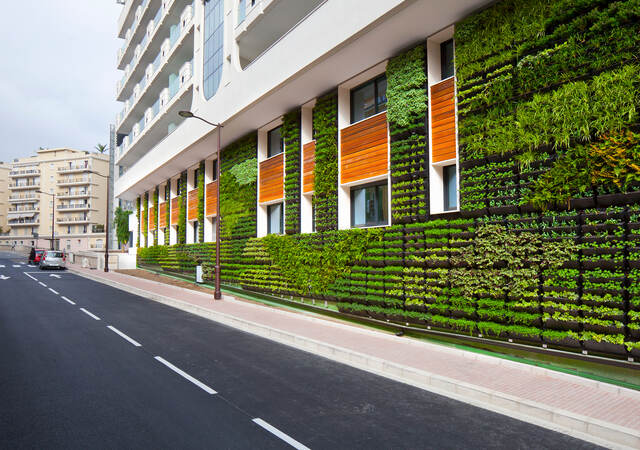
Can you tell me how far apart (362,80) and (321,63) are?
67.5 inches

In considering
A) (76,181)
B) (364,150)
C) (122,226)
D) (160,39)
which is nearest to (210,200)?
(364,150)

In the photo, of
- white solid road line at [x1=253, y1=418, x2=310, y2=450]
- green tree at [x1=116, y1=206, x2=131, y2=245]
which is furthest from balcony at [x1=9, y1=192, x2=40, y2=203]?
white solid road line at [x1=253, y1=418, x2=310, y2=450]

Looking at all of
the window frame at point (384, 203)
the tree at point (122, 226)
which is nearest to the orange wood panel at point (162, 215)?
the window frame at point (384, 203)

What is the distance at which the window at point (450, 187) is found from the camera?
1045 centimetres

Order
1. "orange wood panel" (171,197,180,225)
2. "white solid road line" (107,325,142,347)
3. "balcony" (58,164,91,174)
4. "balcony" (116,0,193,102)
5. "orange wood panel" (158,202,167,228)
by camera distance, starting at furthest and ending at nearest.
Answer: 1. "balcony" (58,164,91,174)
2. "orange wood panel" (158,202,167,228)
3. "orange wood panel" (171,197,180,225)
4. "balcony" (116,0,193,102)
5. "white solid road line" (107,325,142,347)

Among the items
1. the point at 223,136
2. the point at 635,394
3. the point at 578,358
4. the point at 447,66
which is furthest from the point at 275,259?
the point at 635,394

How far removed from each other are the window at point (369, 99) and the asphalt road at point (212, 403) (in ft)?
26.2

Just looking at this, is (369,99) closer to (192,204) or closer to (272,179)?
(272,179)

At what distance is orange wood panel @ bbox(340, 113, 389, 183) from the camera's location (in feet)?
40.0

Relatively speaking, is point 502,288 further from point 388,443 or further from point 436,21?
point 436,21

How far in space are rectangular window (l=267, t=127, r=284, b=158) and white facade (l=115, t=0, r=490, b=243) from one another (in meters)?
0.39

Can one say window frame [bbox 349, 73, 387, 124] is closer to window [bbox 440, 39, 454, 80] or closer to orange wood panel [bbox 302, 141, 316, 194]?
orange wood panel [bbox 302, 141, 316, 194]

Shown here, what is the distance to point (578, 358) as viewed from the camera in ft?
23.5

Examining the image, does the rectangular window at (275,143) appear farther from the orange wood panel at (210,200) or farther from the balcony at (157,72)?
the balcony at (157,72)
